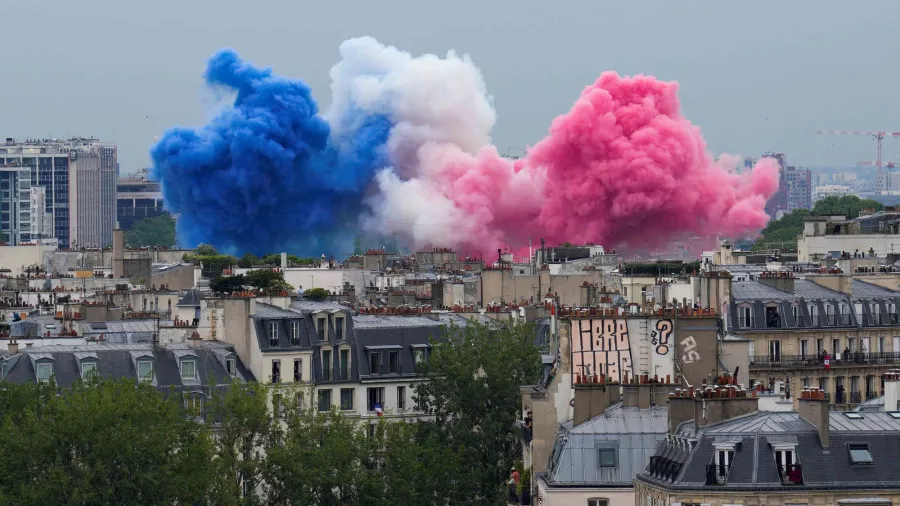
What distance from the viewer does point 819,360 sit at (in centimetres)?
6125

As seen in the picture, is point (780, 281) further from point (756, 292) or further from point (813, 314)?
point (813, 314)

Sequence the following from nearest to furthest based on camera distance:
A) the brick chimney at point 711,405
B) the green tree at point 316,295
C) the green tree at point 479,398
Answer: the brick chimney at point 711,405 < the green tree at point 479,398 < the green tree at point 316,295

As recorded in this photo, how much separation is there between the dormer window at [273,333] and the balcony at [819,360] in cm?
1145

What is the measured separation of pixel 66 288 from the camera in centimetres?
9444

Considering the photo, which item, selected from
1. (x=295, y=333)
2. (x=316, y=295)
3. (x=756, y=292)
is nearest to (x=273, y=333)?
(x=295, y=333)

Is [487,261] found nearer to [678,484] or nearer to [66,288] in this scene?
[66,288]

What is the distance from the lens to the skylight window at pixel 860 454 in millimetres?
34875

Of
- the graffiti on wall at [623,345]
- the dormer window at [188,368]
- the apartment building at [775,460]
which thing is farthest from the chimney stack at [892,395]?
the dormer window at [188,368]

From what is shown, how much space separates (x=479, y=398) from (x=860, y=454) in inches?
845

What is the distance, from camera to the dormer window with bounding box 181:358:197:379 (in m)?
55.7

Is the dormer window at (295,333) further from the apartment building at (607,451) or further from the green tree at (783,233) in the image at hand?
the green tree at (783,233)

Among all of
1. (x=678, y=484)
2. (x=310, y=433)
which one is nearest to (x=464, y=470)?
(x=310, y=433)

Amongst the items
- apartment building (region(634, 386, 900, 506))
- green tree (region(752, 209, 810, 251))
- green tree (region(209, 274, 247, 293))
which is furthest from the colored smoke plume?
apartment building (region(634, 386, 900, 506))

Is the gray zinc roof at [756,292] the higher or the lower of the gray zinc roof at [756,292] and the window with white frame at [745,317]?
the higher
